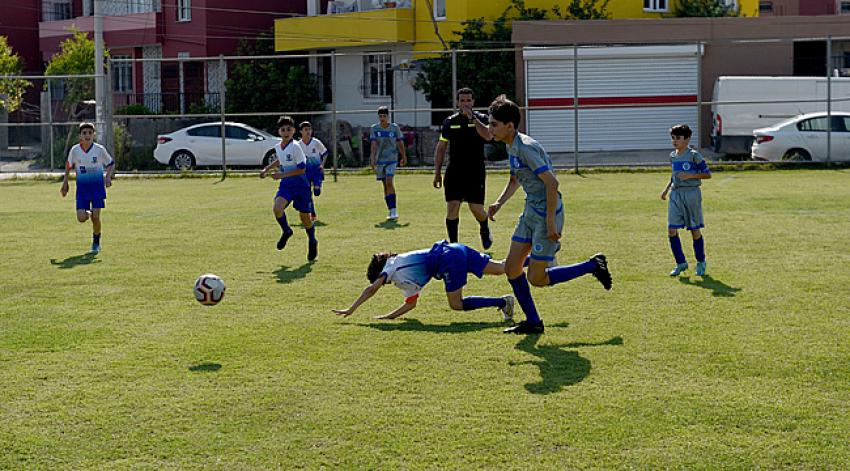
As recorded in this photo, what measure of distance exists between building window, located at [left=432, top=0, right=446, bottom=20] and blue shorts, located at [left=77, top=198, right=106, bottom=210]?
25054 mm

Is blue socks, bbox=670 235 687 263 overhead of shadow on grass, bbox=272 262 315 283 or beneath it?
overhead

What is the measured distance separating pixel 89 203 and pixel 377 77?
24.5 meters

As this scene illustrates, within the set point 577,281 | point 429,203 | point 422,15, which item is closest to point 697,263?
point 577,281

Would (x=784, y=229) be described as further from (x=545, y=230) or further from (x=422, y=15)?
(x=422, y=15)

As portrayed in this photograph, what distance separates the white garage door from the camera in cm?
3167

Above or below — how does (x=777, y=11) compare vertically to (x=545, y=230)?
above

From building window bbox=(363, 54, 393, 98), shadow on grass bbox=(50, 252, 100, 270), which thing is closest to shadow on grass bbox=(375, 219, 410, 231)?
shadow on grass bbox=(50, 252, 100, 270)

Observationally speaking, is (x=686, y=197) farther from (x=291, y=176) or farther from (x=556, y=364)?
(x=291, y=176)

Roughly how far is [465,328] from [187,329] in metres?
2.23

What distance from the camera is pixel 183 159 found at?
31.1 meters

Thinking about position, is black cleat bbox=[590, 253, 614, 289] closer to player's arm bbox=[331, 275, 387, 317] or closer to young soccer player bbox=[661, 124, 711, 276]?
player's arm bbox=[331, 275, 387, 317]

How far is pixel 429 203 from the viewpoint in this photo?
19625 millimetres

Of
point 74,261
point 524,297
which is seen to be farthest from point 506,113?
point 74,261

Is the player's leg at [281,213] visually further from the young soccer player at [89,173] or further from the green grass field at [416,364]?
the young soccer player at [89,173]
